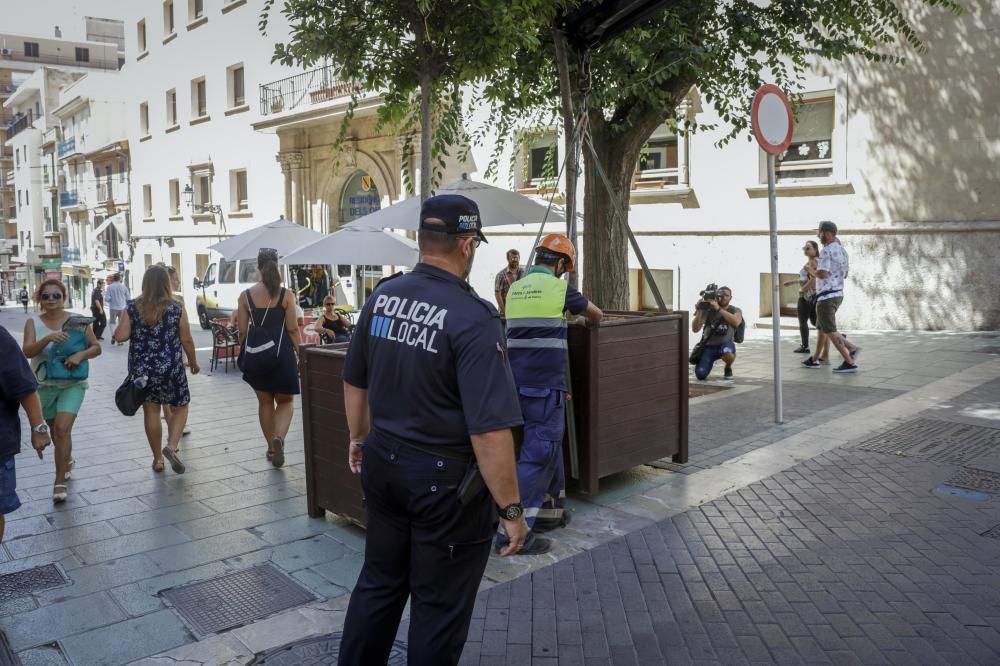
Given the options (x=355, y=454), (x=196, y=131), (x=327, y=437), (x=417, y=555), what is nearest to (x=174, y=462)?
(x=327, y=437)

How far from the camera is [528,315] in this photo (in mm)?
5016

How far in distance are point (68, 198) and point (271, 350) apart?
173ft

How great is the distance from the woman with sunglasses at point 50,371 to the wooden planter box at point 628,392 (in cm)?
346

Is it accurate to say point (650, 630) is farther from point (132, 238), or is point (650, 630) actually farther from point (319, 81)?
point (132, 238)

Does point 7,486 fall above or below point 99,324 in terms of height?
below

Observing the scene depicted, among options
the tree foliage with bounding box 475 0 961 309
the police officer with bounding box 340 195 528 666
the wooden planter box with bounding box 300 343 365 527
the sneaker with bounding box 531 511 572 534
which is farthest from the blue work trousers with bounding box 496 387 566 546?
the tree foliage with bounding box 475 0 961 309

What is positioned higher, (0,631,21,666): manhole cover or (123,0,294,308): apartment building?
(123,0,294,308): apartment building

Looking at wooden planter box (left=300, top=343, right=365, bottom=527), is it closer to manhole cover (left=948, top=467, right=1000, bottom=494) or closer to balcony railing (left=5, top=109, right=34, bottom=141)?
manhole cover (left=948, top=467, right=1000, bottom=494)

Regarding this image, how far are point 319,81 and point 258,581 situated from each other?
879 inches

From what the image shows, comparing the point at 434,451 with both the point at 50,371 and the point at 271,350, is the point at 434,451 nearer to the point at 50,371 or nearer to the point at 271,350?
the point at 271,350

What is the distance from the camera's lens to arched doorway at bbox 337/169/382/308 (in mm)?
24188

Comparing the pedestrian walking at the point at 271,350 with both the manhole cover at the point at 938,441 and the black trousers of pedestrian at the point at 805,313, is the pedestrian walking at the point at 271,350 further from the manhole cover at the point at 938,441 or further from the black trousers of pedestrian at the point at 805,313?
the black trousers of pedestrian at the point at 805,313

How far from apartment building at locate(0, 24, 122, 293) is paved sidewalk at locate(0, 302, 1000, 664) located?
2091 inches

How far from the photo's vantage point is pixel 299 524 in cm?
546
